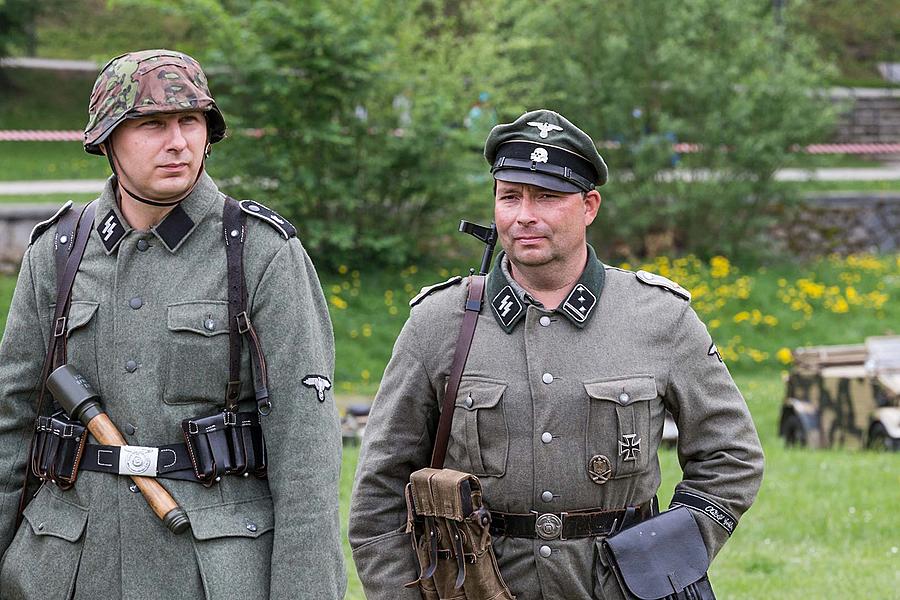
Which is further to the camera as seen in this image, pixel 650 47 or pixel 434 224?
pixel 650 47

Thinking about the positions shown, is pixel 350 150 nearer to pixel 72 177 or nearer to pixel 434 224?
pixel 434 224

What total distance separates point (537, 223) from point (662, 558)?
0.90m

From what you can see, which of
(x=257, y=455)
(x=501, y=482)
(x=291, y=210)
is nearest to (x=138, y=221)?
(x=257, y=455)

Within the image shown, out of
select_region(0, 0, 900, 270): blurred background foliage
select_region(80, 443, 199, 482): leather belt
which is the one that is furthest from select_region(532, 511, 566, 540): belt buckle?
select_region(0, 0, 900, 270): blurred background foliage

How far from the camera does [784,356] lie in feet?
54.4

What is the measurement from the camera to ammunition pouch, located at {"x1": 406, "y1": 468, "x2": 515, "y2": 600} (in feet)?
12.1

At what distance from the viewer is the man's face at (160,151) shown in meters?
3.61

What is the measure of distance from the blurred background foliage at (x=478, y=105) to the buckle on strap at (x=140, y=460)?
12.6 metres

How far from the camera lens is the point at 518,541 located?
3.79 m

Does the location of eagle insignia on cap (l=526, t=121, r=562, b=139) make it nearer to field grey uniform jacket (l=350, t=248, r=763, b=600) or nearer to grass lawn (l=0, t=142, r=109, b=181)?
field grey uniform jacket (l=350, t=248, r=763, b=600)

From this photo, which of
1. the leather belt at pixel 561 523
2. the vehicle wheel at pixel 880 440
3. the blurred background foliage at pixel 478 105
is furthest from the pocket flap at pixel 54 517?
the blurred background foliage at pixel 478 105

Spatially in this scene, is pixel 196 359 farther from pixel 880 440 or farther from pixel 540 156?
pixel 880 440

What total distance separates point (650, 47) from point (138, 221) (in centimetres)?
1703

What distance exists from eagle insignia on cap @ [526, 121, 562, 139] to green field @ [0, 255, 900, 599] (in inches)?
143
